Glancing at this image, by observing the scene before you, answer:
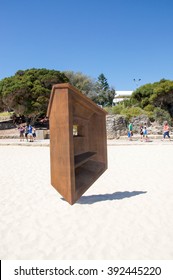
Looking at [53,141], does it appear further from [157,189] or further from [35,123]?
[35,123]

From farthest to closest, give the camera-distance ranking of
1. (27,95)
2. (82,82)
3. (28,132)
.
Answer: (82,82) < (27,95) < (28,132)

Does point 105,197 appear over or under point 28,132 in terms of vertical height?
under

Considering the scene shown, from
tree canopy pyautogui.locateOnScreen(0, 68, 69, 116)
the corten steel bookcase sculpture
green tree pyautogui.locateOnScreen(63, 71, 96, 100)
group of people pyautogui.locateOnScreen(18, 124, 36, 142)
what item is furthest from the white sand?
green tree pyautogui.locateOnScreen(63, 71, 96, 100)

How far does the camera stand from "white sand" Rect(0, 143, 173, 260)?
10.9 feet

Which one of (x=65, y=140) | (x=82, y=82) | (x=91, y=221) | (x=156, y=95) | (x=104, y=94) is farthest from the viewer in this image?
(x=104, y=94)

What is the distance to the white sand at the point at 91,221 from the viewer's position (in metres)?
3.32

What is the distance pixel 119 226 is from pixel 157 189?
2.53 m

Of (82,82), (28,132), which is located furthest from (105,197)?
(82,82)

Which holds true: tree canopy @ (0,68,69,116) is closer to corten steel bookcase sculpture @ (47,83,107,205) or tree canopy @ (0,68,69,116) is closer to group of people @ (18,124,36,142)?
group of people @ (18,124,36,142)

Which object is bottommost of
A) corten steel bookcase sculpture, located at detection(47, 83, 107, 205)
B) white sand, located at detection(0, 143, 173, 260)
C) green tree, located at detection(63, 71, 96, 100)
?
white sand, located at detection(0, 143, 173, 260)

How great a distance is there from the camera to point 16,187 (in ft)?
22.1

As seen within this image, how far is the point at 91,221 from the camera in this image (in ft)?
14.1

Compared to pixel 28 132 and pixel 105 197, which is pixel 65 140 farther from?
→ pixel 28 132

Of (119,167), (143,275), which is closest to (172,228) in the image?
(143,275)
